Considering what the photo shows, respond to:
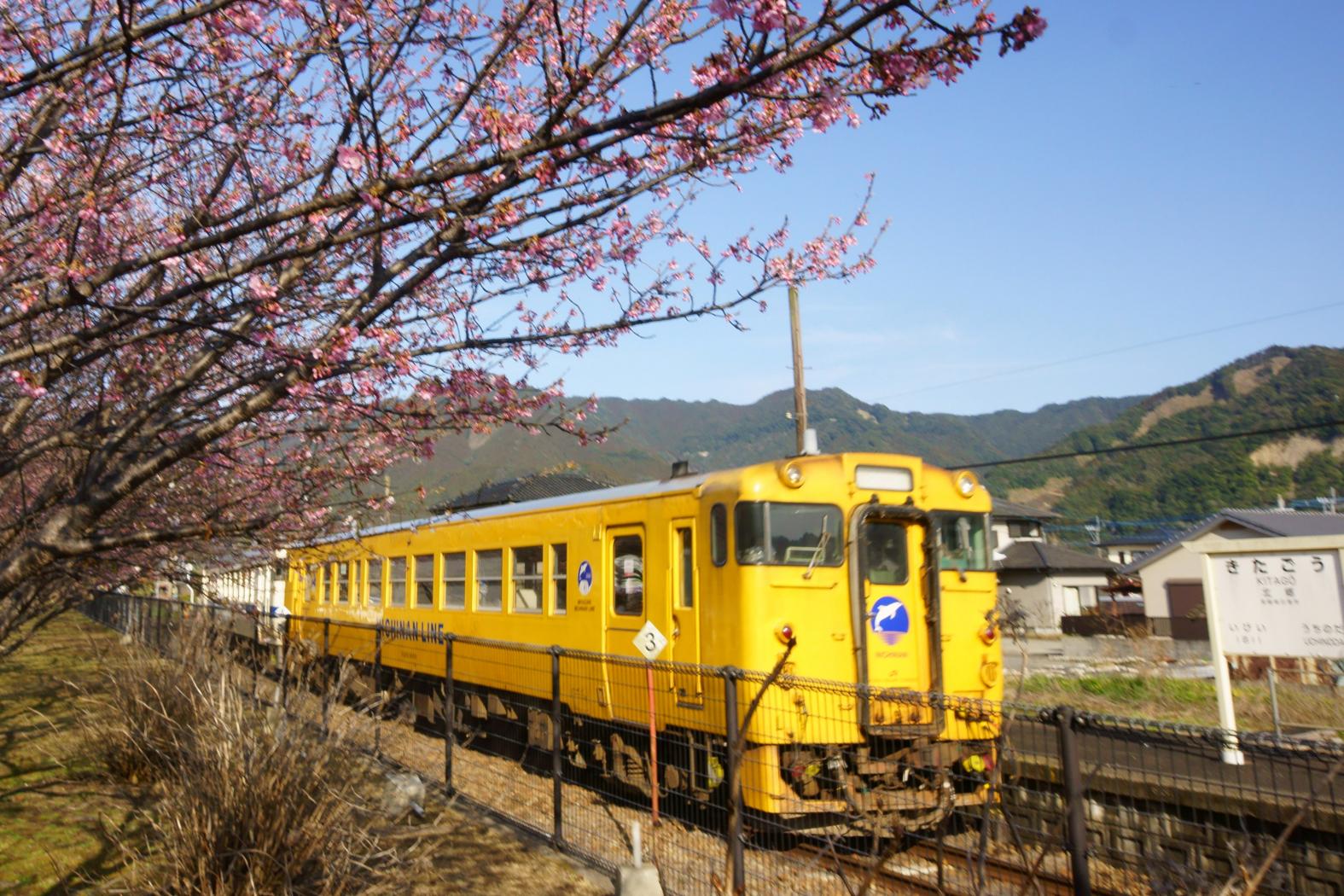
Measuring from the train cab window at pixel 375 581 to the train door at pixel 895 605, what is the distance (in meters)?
8.39

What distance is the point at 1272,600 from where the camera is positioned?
923 centimetres

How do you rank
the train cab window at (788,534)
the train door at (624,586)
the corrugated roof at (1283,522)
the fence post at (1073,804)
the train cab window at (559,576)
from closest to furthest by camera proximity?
the fence post at (1073,804) → the train cab window at (788,534) → the train door at (624,586) → the train cab window at (559,576) → the corrugated roof at (1283,522)

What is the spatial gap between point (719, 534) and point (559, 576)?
8.79ft

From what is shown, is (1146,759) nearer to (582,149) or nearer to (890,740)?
(890,740)

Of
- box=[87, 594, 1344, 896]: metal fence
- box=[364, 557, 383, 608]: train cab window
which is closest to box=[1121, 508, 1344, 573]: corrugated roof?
box=[87, 594, 1344, 896]: metal fence

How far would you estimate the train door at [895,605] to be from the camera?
811 cm

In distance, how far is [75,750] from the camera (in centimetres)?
933

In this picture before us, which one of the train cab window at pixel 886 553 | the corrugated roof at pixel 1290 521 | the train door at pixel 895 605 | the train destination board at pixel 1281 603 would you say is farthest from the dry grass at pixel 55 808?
the corrugated roof at pixel 1290 521

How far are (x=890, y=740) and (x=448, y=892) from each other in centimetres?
338

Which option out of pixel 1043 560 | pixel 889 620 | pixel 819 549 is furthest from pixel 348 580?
pixel 1043 560

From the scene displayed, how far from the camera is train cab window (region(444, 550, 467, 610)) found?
40.8 ft

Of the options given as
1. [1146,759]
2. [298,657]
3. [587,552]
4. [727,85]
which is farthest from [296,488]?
[1146,759]

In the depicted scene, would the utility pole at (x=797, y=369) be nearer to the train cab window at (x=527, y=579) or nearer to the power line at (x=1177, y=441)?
the power line at (x=1177, y=441)

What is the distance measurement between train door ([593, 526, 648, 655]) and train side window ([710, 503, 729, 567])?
3.17ft
